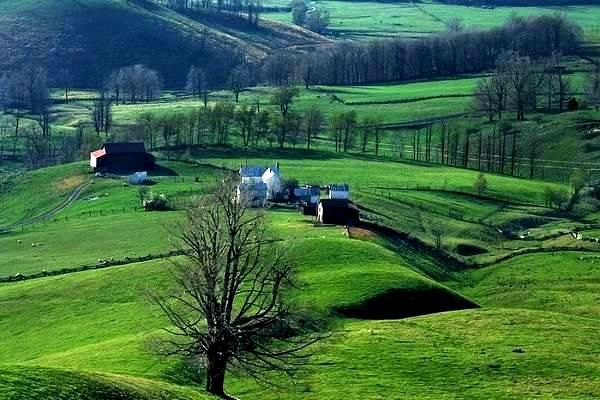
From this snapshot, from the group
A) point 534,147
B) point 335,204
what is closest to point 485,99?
point 534,147

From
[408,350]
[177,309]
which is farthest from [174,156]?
[408,350]

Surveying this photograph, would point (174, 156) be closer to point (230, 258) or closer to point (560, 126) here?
point (560, 126)

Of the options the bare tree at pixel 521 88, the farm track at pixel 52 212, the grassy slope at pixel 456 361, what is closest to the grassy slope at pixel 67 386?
the grassy slope at pixel 456 361

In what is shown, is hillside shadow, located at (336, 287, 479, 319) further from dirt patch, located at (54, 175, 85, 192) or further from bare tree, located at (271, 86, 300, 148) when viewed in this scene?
bare tree, located at (271, 86, 300, 148)

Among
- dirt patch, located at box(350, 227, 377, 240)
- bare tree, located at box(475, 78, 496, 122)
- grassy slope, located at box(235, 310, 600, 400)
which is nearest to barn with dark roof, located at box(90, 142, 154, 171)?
dirt patch, located at box(350, 227, 377, 240)

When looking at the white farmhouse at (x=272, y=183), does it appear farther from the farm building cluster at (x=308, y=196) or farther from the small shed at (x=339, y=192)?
the small shed at (x=339, y=192)

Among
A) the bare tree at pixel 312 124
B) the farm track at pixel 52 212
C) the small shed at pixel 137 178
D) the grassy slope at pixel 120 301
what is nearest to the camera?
the grassy slope at pixel 120 301
